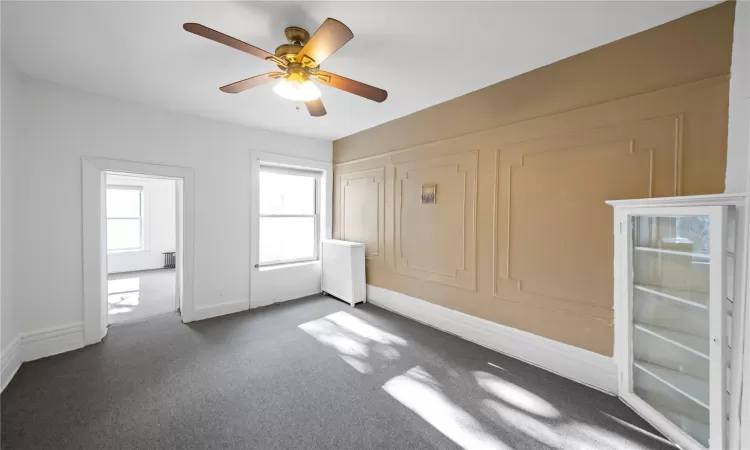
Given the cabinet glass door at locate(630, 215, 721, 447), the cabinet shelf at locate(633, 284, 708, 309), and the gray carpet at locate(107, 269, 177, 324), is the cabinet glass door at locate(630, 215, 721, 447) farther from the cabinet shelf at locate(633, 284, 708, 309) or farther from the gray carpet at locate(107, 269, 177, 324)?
the gray carpet at locate(107, 269, 177, 324)

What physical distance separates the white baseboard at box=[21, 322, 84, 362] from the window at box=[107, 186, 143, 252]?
4.40m

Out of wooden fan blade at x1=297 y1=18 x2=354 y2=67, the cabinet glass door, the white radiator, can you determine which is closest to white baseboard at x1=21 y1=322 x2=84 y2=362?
the white radiator

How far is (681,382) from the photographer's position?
170 cm

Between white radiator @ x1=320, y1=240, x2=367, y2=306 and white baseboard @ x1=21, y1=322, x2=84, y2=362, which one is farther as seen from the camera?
white radiator @ x1=320, y1=240, x2=367, y2=306

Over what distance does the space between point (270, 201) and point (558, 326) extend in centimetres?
385

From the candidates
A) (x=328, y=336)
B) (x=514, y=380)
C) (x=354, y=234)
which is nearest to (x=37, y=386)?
(x=328, y=336)

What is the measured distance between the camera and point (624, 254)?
6.14ft

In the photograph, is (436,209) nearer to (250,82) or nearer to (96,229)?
(250,82)

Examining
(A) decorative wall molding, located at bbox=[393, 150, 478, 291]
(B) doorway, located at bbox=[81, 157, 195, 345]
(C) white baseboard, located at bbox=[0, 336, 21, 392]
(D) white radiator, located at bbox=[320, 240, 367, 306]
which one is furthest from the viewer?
(D) white radiator, located at bbox=[320, 240, 367, 306]

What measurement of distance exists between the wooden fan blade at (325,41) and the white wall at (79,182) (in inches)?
94.7

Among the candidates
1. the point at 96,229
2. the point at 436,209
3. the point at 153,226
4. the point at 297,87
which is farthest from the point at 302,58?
the point at 153,226

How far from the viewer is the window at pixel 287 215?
4195mm

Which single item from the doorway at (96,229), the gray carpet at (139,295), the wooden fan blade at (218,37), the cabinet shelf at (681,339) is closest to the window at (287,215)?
the doorway at (96,229)

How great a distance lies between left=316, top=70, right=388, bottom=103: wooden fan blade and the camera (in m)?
1.90
